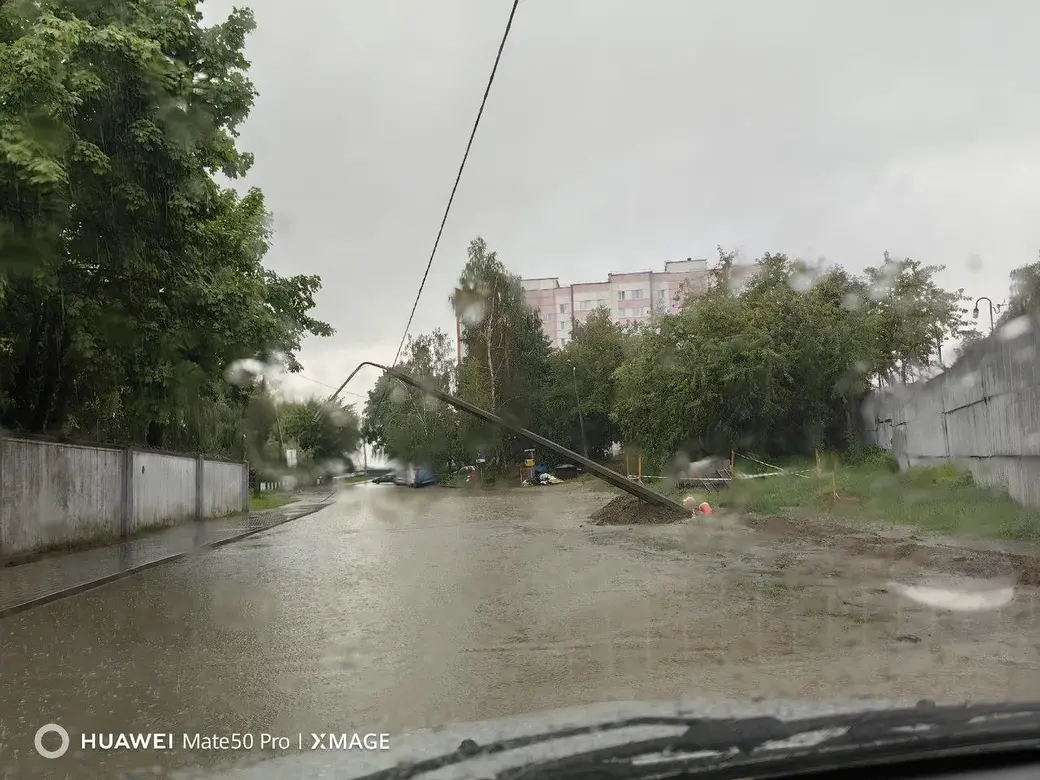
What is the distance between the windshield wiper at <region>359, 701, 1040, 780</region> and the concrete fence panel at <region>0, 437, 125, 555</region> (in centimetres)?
1285

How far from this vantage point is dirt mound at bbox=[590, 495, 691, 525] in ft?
60.6

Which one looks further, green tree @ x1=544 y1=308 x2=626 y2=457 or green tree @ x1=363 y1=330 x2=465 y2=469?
green tree @ x1=544 y1=308 x2=626 y2=457

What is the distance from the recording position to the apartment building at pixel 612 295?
86.5m

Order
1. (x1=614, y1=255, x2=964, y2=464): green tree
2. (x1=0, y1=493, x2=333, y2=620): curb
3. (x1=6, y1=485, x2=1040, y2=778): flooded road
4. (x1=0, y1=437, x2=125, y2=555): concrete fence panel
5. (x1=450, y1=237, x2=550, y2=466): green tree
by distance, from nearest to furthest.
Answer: (x1=6, y1=485, x2=1040, y2=778): flooded road < (x1=0, y1=493, x2=333, y2=620): curb < (x1=0, y1=437, x2=125, y2=555): concrete fence panel < (x1=614, y1=255, x2=964, y2=464): green tree < (x1=450, y1=237, x2=550, y2=466): green tree

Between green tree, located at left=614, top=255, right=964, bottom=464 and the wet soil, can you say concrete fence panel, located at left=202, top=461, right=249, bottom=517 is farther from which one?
the wet soil

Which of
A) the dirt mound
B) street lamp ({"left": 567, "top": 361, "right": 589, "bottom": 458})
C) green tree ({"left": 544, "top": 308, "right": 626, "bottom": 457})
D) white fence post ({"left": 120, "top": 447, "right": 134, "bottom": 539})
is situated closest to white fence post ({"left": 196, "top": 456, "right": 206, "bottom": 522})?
white fence post ({"left": 120, "top": 447, "right": 134, "bottom": 539})

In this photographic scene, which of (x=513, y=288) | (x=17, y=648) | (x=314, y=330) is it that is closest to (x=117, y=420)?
(x=314, y=330)

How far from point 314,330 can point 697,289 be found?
2057 centimetres

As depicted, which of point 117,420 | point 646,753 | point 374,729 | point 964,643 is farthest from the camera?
point 117,420

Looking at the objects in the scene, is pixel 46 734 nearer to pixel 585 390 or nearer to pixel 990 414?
pixel 990 414

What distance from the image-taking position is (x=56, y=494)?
46.9ft

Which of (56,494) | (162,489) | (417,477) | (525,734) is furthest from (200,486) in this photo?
(417,477)

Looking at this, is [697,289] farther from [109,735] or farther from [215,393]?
[109,735]

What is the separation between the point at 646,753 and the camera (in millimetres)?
2164
